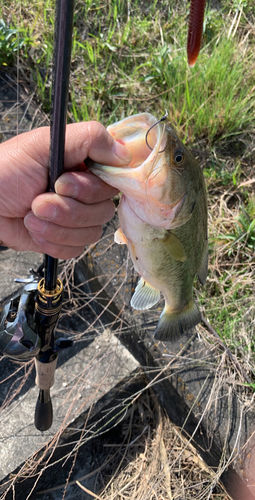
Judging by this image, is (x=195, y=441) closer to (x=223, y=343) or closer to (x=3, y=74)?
(x=223, y=343)

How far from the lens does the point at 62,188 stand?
1134 mm

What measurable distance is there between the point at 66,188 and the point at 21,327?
561 millimetres

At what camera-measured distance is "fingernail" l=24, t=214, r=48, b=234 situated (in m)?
1.27

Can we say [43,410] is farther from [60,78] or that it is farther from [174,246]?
[60,78]

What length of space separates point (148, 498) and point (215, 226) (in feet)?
5.55

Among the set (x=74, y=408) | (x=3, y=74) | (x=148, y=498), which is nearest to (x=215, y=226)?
(x=74, y=408)

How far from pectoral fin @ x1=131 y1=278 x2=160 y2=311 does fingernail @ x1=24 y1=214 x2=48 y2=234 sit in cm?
42

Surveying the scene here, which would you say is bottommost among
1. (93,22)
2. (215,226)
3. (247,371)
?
(247,371)

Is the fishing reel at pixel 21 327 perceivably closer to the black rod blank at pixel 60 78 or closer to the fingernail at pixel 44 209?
the fingernail at pixel 44 209

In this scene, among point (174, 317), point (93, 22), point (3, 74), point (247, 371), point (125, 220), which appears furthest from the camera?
point (93, 22)

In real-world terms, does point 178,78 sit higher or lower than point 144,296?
higher

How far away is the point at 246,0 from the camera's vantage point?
10.2 feet

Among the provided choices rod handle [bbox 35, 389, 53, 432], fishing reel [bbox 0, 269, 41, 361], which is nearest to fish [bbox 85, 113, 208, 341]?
fishing reel [bbox 0, 269, 41, 361]

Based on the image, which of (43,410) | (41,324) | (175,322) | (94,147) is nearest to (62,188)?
(94,147)
